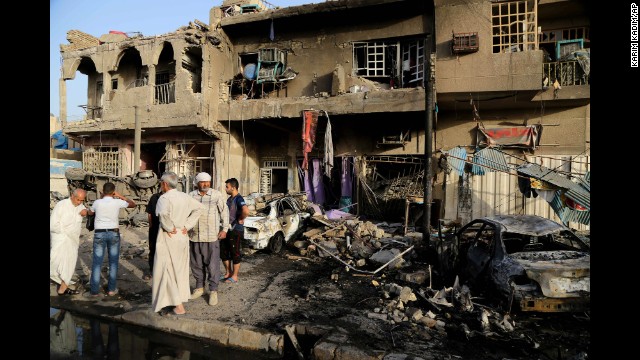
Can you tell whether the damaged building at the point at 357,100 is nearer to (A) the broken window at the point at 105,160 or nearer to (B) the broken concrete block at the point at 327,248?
(A) the broken window at the point at 105,160

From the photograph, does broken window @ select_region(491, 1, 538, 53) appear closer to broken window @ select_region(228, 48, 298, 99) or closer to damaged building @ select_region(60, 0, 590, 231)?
damaged building @ select_region(60, 0, 590, 231)

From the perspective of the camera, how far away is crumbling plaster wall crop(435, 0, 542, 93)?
10781 millimetres

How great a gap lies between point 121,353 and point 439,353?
341 centimetres

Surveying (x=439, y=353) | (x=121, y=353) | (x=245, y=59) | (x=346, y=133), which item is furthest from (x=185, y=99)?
(x=439, y=353)

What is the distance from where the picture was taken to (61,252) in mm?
5332

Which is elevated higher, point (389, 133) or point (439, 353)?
point (389, 133)

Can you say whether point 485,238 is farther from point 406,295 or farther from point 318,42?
point 318,42

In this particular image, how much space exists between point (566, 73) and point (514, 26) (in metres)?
2.31

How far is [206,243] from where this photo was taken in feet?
17.1

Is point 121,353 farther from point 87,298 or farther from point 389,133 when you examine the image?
point 389,133

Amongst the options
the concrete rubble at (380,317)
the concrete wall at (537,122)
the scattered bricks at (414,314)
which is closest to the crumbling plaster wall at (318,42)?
the concrete wall at (537,122)

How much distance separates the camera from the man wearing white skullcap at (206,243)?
5074mm

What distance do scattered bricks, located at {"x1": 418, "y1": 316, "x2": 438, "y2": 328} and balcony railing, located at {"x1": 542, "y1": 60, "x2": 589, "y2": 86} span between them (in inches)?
412
